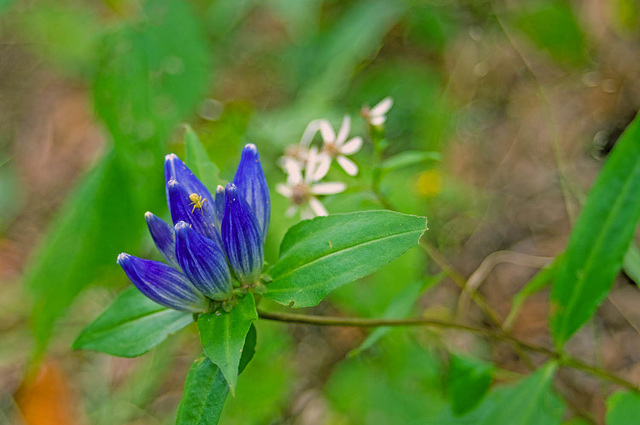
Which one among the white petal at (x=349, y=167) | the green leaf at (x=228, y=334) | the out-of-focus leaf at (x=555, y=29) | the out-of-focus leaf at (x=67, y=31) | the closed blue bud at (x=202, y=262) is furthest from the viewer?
the out-of-focus leaf at (x=67, y=31)

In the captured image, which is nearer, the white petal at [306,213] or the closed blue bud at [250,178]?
the closed blue bud at [250,178]

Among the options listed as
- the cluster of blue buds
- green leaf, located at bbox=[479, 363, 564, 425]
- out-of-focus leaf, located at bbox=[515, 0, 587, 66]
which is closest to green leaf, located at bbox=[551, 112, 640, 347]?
green leaf, located at bbox=[479, 363, 564, 425]

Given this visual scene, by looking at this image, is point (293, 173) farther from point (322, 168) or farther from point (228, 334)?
point (228, 334)

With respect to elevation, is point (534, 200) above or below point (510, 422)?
below

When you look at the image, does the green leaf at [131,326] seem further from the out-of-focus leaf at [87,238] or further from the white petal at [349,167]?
the out-of-focus leaf at [87,238]

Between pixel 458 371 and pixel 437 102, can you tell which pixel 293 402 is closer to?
pixel 458 371

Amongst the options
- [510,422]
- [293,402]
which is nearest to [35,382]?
[293,402]

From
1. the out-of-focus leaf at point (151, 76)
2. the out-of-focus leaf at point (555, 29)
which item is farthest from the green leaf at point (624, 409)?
the out-of-focus leaf at point (555, 29)
